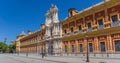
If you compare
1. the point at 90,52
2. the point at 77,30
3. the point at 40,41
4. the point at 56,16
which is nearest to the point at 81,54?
the point at 90,52

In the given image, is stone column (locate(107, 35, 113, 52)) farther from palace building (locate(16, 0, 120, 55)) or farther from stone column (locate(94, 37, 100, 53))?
stone column (locate(94, 37, 100, 53))

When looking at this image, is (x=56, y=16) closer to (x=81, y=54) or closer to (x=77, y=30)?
(x=77, y=30)

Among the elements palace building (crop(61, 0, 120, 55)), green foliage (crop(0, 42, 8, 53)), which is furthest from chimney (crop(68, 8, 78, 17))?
green foliage (crop(0, 42, 8, 53))

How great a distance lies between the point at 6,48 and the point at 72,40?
103019 mm

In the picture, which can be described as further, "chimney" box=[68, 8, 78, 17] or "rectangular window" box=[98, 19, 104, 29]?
"chimney" box=[68, 8, 78, 17]

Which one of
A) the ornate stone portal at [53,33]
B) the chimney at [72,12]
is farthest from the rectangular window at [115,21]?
the ornate stone portal at [53,33]

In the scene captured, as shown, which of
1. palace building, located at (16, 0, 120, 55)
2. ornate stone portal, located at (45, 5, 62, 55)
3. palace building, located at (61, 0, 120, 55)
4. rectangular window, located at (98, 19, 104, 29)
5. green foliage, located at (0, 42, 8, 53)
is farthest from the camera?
green foliage, located at (0, 42, 8, 53)

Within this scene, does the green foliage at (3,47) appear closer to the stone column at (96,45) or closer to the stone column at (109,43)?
the stone column at (96,45)

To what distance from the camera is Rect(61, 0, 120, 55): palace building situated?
Answer: 26.5m

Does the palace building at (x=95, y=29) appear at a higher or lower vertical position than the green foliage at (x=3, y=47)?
higher

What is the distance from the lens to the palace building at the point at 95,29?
26469 millimetres

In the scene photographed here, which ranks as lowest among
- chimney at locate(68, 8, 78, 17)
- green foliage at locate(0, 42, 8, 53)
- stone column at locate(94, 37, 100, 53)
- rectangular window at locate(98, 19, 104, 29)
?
green foliage at locate(0, 42, 8, 53)

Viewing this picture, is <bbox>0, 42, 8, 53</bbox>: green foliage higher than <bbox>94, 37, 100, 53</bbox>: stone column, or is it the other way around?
<bbox>94, 37, 100, 53</bbox>: stone column

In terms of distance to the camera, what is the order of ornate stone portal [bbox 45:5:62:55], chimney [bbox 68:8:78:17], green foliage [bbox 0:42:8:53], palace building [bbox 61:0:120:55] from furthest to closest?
1. green foliage [bbox 0:42:8:53]
2. ornate stone portal [bbox 45:5:62:55]
3. chimney [bbox 68:8:78:17]
4. palace building [bbox 61:0:120:55]
